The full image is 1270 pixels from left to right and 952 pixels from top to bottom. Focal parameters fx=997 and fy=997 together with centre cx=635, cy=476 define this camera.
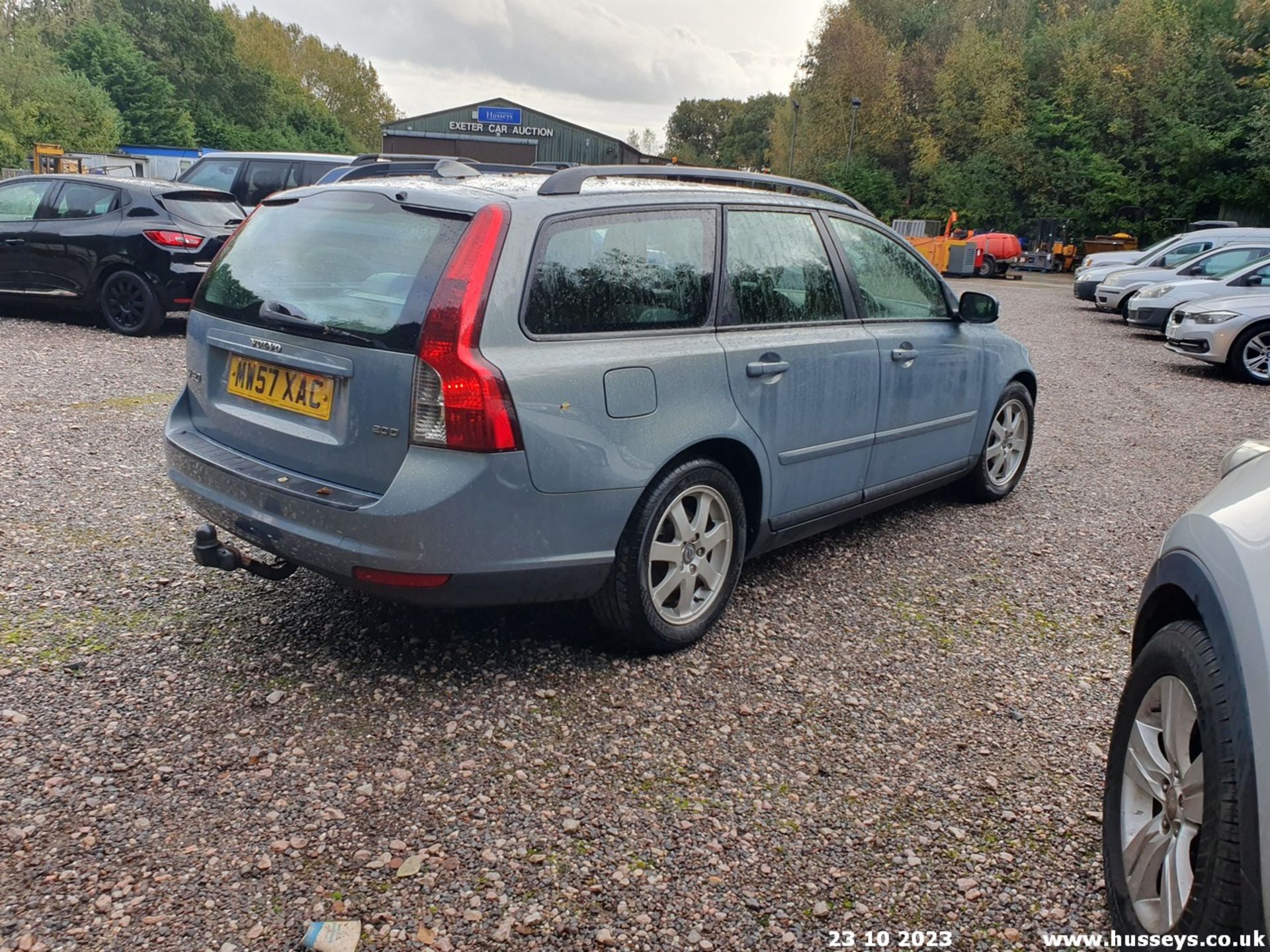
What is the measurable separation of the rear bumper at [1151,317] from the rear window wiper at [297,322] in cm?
1542

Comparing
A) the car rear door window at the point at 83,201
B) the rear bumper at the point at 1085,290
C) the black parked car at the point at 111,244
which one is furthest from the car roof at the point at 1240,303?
the car rear door window at the point at 83,201

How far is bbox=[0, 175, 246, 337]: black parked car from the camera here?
10.5m

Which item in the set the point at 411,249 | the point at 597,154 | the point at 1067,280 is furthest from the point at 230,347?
the point at 597,154

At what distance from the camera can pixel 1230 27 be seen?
37.1 m

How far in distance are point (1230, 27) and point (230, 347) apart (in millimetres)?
44115

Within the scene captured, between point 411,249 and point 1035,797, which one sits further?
point 411,249

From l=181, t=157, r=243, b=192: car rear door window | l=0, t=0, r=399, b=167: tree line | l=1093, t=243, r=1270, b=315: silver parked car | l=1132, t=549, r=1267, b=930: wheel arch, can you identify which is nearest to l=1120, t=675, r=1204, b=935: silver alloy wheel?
l=1132, t=549, r=1267, b=930: wheel arch

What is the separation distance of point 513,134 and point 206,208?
2141 inches

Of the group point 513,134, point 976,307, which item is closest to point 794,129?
point 513,134

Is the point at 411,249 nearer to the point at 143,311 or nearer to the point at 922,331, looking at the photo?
the point at 922,331

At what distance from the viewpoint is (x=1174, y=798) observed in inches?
83.3

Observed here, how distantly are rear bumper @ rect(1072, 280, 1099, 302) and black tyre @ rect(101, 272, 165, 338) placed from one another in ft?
59.5

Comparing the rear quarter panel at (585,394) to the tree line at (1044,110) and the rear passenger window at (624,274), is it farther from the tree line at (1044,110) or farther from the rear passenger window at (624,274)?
the tree line at (1044,110)

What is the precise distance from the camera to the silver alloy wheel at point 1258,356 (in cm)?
1187
